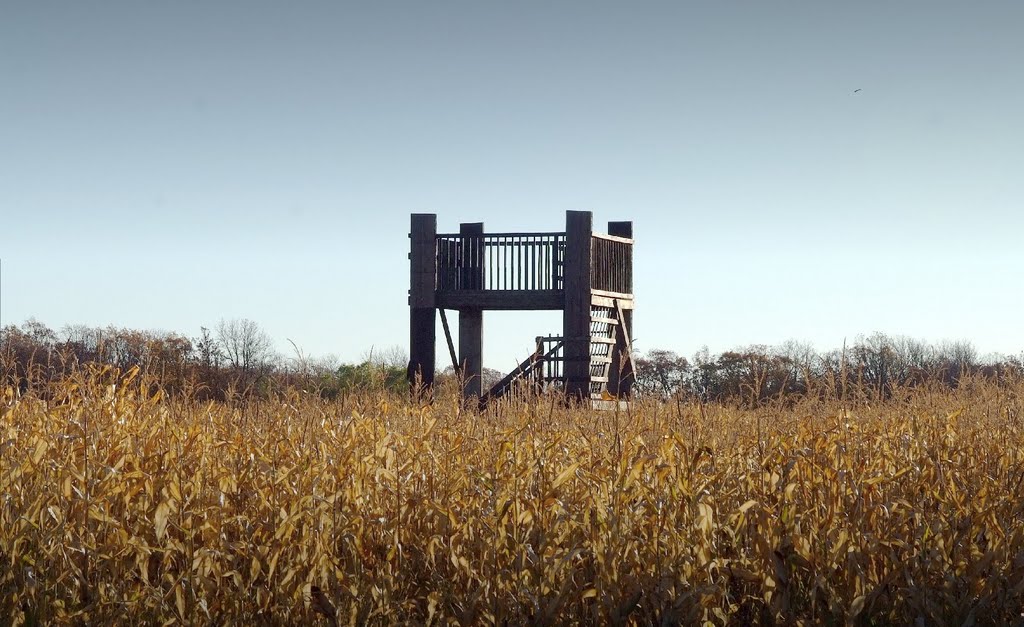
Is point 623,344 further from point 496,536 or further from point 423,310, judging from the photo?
point 496,536

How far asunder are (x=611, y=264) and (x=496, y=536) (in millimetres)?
11808

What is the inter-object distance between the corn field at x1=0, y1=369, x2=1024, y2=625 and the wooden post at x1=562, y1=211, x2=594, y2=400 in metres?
8.89

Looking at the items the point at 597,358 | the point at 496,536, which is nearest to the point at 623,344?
the point at 597,358

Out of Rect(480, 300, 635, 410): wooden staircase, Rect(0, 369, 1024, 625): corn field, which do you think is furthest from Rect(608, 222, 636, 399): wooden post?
Rect(0, 369, 1024, 625): corn field

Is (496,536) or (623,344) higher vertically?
(623,344)

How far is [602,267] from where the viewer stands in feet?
52.0

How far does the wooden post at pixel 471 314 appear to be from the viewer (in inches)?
595

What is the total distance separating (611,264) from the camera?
53.2 ft

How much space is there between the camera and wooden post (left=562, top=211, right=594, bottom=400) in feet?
48.2

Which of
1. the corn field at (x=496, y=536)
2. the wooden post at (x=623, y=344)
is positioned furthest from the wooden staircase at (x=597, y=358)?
the corn field at (x=496, y=536)

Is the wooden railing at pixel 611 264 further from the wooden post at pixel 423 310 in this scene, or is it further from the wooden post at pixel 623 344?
the wooden post at pixel 423 310

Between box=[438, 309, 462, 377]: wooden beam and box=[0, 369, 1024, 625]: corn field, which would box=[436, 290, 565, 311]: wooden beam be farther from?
box=[0, 369, 1024, 625]: corn field

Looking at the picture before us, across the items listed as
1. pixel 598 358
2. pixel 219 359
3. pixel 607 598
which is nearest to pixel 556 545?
pixel 607 598

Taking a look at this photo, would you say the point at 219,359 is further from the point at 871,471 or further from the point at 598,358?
the point at 871,471
